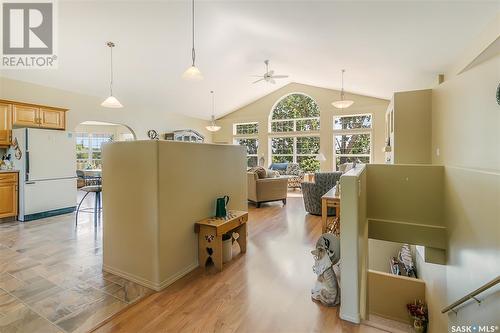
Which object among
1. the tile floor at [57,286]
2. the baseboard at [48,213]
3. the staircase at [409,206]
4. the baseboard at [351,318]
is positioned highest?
the staircase at [409,206]

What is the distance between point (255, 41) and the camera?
220 inches

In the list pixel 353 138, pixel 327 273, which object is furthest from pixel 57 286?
pixel 353 138

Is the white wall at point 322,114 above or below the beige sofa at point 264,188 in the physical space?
above

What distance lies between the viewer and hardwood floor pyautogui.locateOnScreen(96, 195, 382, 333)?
1.86 meters

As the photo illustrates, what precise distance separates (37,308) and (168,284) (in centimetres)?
104

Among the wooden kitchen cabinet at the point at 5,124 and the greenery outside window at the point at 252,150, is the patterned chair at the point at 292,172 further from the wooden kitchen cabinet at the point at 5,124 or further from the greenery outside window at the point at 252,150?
the wooden kitchen cabinet at the point at 5,124

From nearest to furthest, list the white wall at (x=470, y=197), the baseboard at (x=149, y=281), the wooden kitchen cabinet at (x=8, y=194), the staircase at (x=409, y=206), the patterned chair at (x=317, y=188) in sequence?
the white wall at (x=470, y=197)
the baseboard at (x=149, y=281)
the staircase at (x=409, y=206)
the wooden kitchen cabinet at (x=8, y=194)
the patterned chair at (x=317, y=188)

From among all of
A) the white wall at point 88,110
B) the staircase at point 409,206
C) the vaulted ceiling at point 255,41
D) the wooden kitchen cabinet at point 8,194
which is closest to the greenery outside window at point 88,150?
the white wall at point 88,110

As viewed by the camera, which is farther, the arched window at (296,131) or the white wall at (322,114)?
the arched window at (296,131)

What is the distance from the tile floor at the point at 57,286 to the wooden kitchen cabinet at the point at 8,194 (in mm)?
982

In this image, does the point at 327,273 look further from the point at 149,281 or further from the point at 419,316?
the point at 419,316

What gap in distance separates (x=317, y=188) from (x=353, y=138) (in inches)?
174

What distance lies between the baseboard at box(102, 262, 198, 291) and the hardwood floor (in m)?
0.06

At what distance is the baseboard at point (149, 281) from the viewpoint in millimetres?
2361
